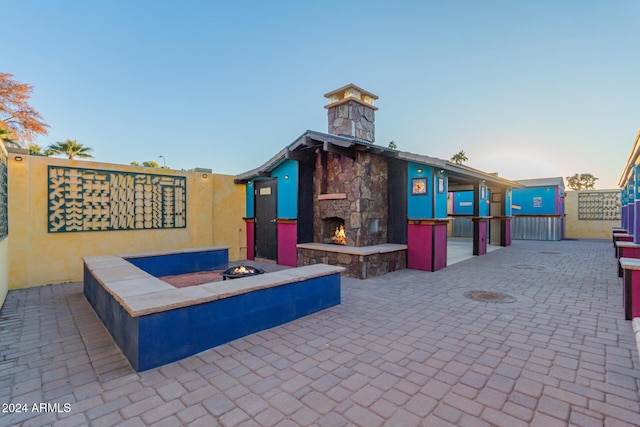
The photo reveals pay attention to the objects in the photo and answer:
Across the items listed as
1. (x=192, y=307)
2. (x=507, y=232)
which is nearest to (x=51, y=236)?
(x=192, y=307)

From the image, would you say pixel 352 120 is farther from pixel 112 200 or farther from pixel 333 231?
pixel 112 200

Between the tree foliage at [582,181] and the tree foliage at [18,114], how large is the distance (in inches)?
2363

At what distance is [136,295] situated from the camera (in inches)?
120

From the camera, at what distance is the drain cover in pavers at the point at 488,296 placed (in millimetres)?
4867

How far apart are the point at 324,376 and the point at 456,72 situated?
11.5 m

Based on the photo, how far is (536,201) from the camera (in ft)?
50.5

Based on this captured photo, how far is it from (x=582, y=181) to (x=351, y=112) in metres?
50.5

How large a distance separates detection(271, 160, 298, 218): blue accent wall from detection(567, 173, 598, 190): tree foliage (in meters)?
51.3

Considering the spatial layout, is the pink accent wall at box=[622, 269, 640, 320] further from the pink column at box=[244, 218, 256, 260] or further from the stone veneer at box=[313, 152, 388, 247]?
the pink column at box=[244, 218, 256, 260]

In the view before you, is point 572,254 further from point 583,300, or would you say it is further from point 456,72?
point 456,72

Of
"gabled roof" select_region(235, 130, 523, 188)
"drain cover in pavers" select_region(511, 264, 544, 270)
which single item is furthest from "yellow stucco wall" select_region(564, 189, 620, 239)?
"gabled roof" select_region(235, 130, 523, 188)

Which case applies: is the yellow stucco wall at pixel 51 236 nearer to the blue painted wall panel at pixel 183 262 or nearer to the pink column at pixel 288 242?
the blue painted wall panel at pixel 183 262

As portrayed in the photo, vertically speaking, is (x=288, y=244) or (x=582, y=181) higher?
(x=582, y=181)

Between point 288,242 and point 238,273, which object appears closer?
point 238,273
